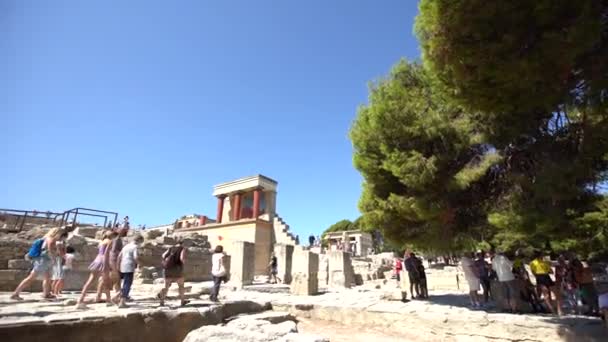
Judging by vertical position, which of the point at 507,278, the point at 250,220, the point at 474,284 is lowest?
the point at 474,284

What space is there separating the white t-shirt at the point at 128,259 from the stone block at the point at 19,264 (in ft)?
20.1

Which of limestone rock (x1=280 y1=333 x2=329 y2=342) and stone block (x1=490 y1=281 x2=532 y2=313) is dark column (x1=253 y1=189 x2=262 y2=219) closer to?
stone block (x1=490 y1=281 x2=532 y2=313)

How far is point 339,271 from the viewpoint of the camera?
15.1m

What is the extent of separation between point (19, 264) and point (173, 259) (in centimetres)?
674

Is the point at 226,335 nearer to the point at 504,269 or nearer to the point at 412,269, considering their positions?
the point at 504,269

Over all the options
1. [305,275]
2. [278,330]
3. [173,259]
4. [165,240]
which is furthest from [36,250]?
[165,240]

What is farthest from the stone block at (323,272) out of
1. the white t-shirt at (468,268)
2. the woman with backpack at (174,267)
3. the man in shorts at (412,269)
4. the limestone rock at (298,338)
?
the limestone rock at (298,338)

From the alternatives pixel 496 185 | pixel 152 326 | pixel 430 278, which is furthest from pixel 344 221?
pixel 152 326

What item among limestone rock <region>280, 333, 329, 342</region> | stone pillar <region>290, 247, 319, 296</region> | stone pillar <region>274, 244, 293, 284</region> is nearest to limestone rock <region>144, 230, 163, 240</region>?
stone pillar <region>274, 244, 293, 284</region>

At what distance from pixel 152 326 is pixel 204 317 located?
1.11 metres

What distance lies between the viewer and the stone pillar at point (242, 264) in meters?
13.9

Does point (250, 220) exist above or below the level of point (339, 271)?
above

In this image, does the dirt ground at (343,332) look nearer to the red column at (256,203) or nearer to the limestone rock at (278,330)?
the limestone rock at (278,330)

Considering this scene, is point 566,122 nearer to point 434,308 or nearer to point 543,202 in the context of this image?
point 543,202
